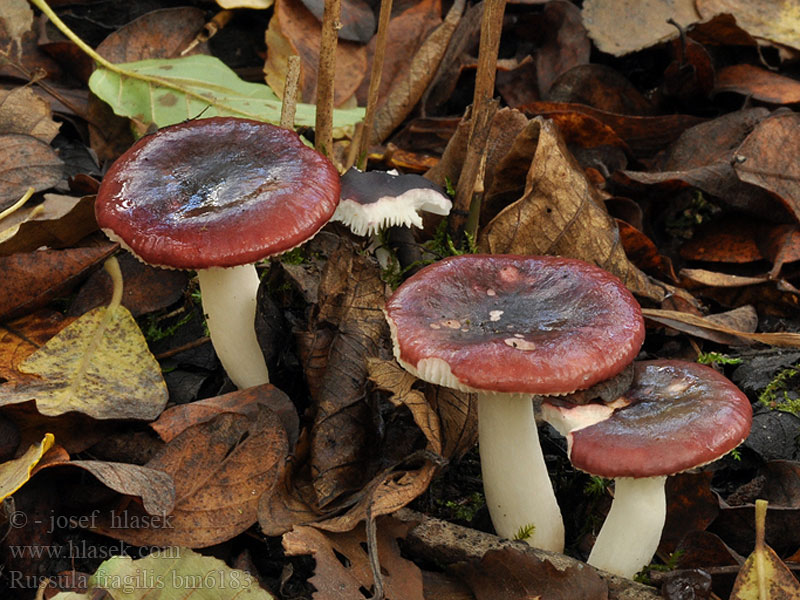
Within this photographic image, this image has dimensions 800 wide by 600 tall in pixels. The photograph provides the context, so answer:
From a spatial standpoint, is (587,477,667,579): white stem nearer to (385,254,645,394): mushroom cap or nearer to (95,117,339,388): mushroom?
(385,254,645,394): mushroom cap

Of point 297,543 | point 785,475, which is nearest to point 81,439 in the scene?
point 297,543

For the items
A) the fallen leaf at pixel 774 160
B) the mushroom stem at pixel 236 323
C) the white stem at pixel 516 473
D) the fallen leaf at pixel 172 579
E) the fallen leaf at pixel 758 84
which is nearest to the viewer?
the fallen leaf at pixel 172 579

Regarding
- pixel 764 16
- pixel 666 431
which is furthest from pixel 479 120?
pixel 764 16

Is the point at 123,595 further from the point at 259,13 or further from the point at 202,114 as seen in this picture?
the point at 259,13

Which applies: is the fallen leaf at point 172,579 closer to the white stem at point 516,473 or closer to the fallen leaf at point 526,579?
the fallen leaf at point 526,579

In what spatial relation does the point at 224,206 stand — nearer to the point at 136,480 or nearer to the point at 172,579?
the point at 136,480

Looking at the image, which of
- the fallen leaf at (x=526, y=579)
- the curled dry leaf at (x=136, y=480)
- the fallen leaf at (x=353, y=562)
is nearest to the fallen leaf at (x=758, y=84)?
the fallen leaf at (x=526, y=579)
